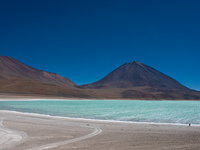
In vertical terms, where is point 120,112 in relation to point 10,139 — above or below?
above

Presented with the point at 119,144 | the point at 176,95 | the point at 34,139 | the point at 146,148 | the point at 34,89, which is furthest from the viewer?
the point at 176,95

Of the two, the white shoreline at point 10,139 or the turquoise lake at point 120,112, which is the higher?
the turquoise lake at point 120,112

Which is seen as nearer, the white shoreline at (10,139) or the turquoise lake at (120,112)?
the white shoreline at (10,139)

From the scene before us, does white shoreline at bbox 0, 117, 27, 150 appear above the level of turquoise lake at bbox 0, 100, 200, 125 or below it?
below

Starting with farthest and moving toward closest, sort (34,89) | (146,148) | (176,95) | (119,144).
Answer: 1. (176,95)
2. (34,89)
3. (119,144)
4. (146,148)

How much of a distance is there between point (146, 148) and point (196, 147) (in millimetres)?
1850

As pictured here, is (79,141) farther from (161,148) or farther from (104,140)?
(161,148)

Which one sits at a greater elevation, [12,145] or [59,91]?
[59,91]

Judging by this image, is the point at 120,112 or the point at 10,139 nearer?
the point at 10,139

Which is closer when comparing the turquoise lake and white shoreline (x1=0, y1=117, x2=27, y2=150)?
white shoreline (x1=0, y1=117, x2=27, y2=150)

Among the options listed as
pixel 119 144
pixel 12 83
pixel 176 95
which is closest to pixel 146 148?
pixel 119 144

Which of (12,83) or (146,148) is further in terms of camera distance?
(12,83)

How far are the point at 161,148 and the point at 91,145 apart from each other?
2440mm

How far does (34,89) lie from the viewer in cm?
12175
